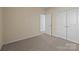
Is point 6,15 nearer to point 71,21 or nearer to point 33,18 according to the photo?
point 33,18

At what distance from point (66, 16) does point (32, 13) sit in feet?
1.86

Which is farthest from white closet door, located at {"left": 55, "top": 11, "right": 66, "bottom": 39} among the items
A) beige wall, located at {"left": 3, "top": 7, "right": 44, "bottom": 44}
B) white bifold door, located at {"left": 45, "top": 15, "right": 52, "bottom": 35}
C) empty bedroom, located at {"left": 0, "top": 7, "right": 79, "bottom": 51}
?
beige wall, located at {"left": 3, "top": 7, "right": 44, "bottom": 44}

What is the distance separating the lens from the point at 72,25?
6.25 ft

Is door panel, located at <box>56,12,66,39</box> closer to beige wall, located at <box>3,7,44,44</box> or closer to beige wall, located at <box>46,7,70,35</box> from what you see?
beige wall, located at <box>46,7,70,35</box>

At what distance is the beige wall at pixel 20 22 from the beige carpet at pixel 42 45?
3.6 inches

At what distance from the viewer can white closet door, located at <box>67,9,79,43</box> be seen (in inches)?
74.3

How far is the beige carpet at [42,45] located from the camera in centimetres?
194

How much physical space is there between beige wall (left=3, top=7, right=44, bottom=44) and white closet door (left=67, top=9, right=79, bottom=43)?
47cm

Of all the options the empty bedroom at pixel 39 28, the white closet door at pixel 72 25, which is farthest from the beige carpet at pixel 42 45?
the white closet door at pixel 72 25

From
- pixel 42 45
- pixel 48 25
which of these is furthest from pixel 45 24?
pixel 42 45

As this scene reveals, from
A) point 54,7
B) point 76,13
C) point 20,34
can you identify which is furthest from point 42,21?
point 76,13

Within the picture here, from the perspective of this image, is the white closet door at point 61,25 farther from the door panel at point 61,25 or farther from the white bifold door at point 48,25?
the white bifold door at point 48,25

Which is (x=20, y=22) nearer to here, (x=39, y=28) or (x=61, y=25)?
(x=39, y=28)

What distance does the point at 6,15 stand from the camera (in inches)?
74.7
